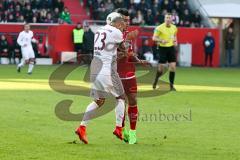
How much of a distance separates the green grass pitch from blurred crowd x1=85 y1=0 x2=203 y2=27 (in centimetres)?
2114

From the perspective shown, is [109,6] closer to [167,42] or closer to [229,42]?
[229,42]

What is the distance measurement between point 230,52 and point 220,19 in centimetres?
211

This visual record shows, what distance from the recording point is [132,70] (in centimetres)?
1253

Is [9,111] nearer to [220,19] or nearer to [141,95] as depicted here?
[141,95]

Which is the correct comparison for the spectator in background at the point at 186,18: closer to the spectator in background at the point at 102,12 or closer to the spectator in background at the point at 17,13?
the spectator in background at the point at 102,12

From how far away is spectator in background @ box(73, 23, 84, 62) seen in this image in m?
40.3

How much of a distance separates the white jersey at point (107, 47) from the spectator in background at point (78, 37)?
28.3 metres

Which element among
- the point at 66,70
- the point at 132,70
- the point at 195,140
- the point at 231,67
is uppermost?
the point at 132,70

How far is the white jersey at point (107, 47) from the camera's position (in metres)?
11.9

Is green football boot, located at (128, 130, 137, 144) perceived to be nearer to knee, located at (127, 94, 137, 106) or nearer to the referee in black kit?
knee, located at (127, 94, 137, 106)

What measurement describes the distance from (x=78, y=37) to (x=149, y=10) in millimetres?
5307

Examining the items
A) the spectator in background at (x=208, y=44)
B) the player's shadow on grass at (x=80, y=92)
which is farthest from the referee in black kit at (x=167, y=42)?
the spectator in background at (x=208, y=44)

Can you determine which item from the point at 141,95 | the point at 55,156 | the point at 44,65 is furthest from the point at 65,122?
the point at 44,65

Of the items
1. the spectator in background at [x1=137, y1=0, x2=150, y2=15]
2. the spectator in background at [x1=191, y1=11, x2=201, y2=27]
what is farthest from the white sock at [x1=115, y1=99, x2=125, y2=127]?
the spectator in background at [x1=191, y1=11, x2=201, y2=27]
